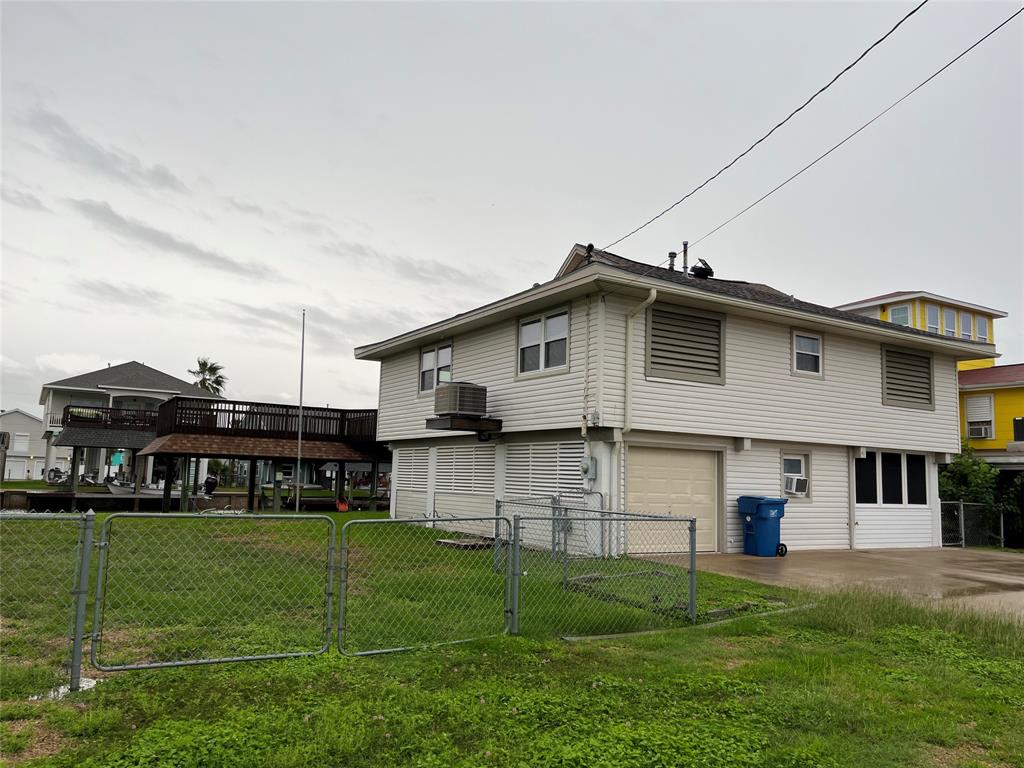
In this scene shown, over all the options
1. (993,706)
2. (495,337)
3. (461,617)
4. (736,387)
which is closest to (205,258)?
(495,337)

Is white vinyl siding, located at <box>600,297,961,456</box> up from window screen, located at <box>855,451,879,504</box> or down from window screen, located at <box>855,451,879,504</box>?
up

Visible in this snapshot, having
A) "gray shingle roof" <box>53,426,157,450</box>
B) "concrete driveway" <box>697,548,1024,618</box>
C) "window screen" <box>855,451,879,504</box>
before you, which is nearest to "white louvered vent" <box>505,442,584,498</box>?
"concrete driveway" <box>697,548,1024,618</box>

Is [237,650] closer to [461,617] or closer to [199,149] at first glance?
[461,617]

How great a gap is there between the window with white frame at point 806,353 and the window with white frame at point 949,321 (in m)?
16.7

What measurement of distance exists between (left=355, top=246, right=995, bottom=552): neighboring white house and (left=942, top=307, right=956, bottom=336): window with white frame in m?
12.3

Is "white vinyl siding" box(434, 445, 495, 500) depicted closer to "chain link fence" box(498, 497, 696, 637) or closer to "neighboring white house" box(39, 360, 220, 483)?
"chain link fence" box(498, 497, 696, 637)

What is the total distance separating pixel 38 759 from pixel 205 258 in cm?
1793

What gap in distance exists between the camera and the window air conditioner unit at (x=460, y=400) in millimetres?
13641

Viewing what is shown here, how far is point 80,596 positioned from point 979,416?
27.8 metres

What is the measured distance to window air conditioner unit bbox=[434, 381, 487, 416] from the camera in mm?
13641

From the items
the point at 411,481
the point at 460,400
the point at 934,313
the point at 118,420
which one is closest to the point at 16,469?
the point at 118,420

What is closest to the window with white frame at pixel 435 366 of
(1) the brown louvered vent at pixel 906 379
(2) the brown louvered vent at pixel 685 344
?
(2) the brown louvered vent at pixel 685 344

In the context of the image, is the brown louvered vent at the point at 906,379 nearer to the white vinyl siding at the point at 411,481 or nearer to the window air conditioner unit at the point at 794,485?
the window air conditioner unit at the point at 794,485

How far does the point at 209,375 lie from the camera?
198 feet
